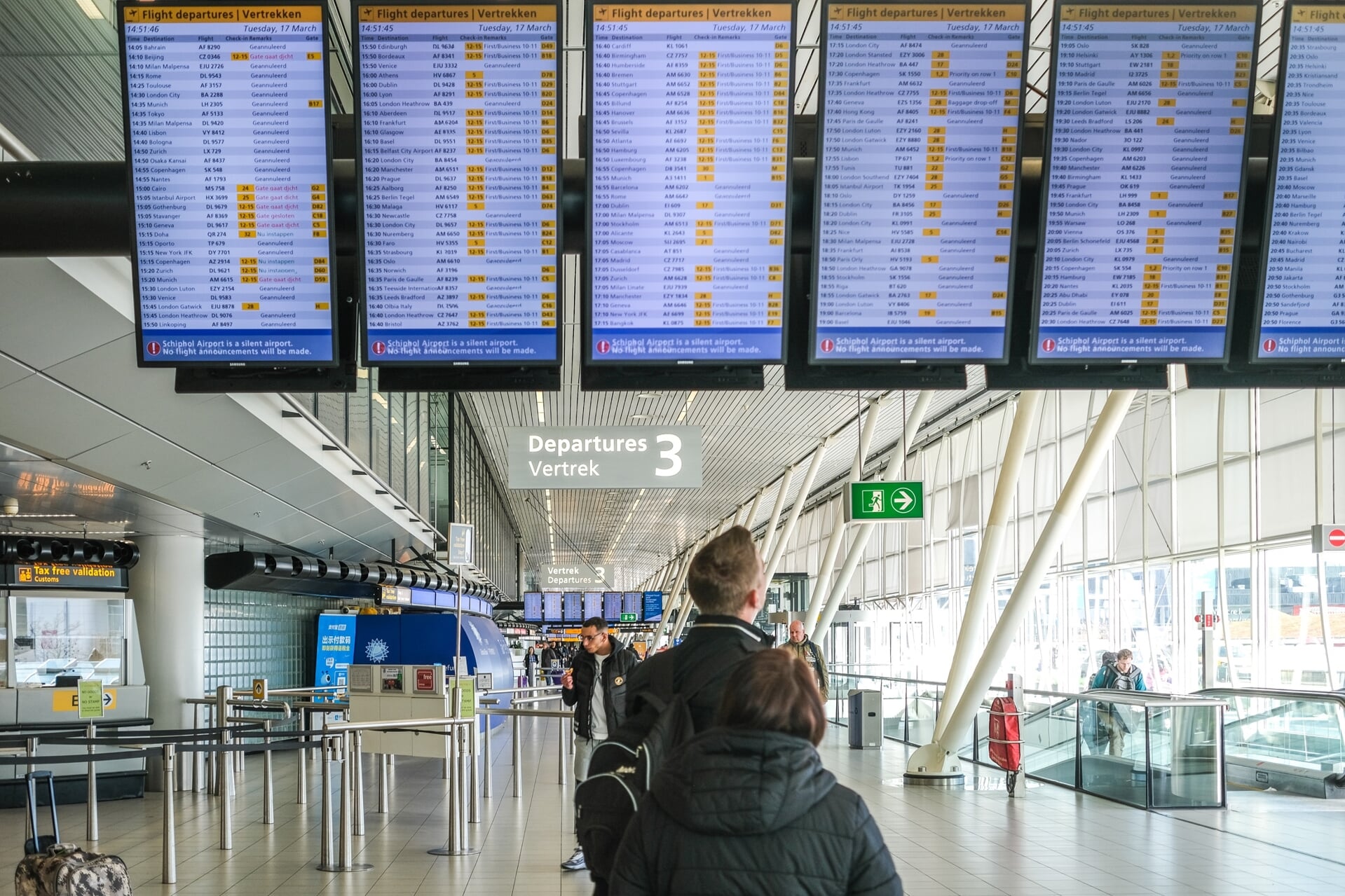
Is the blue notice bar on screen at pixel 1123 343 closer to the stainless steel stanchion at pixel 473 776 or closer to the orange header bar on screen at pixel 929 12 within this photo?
the orange header bar on screen at pixel 929 12

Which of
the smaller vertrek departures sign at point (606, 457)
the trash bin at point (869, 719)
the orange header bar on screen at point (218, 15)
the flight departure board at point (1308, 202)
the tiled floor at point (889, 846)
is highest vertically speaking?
the orange header bar on screen at point (218, 15)

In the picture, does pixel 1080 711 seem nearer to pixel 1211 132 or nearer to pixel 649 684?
pixel 1211 132

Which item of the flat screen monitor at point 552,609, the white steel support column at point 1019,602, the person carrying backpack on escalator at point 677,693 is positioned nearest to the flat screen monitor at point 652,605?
the flat screen monitor at point 552,609

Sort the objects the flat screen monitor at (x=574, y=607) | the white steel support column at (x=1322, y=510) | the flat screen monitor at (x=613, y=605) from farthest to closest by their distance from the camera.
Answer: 1. the flat screen monitor at (x=613, y=605)
2. the flat screen monitor at (x=574, y=607)
3. the white steel support column at (x=1322, y=510)

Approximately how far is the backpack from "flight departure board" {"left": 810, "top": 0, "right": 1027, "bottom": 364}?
8.14 feet

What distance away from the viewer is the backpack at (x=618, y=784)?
305 cm

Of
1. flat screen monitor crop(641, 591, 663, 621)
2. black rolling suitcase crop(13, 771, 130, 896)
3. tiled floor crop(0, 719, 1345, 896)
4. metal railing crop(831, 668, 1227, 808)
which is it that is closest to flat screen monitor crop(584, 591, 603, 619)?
flat screen monitor crop(641, 591, 663, 621)

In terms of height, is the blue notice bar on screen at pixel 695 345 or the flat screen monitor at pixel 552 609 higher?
the blue notice bar on screen at pixel 695 345

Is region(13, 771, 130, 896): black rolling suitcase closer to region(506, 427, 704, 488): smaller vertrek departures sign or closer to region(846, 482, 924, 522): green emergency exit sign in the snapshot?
region(506, 427, 704, 488): smaller vertrek departures sign

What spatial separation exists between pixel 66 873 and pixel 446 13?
181 inches

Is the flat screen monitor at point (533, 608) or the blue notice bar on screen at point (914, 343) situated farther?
the flat screen monitor at point (533, 608)

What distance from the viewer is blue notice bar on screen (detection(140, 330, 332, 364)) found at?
202 inches

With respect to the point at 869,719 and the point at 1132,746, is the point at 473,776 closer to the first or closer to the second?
the point at 1132,746

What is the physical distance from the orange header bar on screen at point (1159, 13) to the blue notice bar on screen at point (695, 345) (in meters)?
1.87
